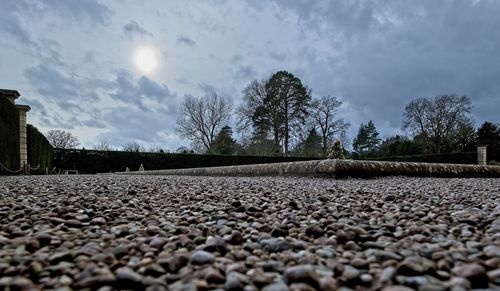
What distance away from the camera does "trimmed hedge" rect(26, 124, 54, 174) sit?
13406 mm

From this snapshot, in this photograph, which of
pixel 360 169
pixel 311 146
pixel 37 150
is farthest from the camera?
pixel 311 146

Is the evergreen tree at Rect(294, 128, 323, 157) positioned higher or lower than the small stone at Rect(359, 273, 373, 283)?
higher

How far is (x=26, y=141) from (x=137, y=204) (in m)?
13.6

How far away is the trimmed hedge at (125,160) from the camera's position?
19.5 meters

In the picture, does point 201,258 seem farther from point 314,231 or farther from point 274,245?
point 314,231

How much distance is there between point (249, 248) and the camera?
125 cm

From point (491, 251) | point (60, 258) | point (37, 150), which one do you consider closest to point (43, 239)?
point (60, 258)

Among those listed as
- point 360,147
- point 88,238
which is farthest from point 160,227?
point 360,147

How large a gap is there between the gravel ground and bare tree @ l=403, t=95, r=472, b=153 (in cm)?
3359

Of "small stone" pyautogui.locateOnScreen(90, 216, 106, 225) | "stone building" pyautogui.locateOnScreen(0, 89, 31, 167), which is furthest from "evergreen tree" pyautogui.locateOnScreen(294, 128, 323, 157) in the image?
"small stone" pyautogui.locateOnScreen(90, 216, 106, 225)

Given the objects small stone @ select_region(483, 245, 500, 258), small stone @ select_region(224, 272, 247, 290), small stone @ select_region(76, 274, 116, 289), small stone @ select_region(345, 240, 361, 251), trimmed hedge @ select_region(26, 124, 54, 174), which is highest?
trimmed hedge @ select_region(26, 124, 54, 174)

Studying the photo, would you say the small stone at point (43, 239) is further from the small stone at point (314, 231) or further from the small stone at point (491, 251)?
the small stone at point (491, 251)

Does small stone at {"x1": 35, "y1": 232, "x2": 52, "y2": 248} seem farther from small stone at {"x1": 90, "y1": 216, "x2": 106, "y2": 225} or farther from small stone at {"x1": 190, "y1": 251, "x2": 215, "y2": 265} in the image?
small stone at {"x1": 190, "y1": 251, "x2": 215, "y2": 265}

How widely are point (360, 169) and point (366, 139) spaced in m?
44.1
